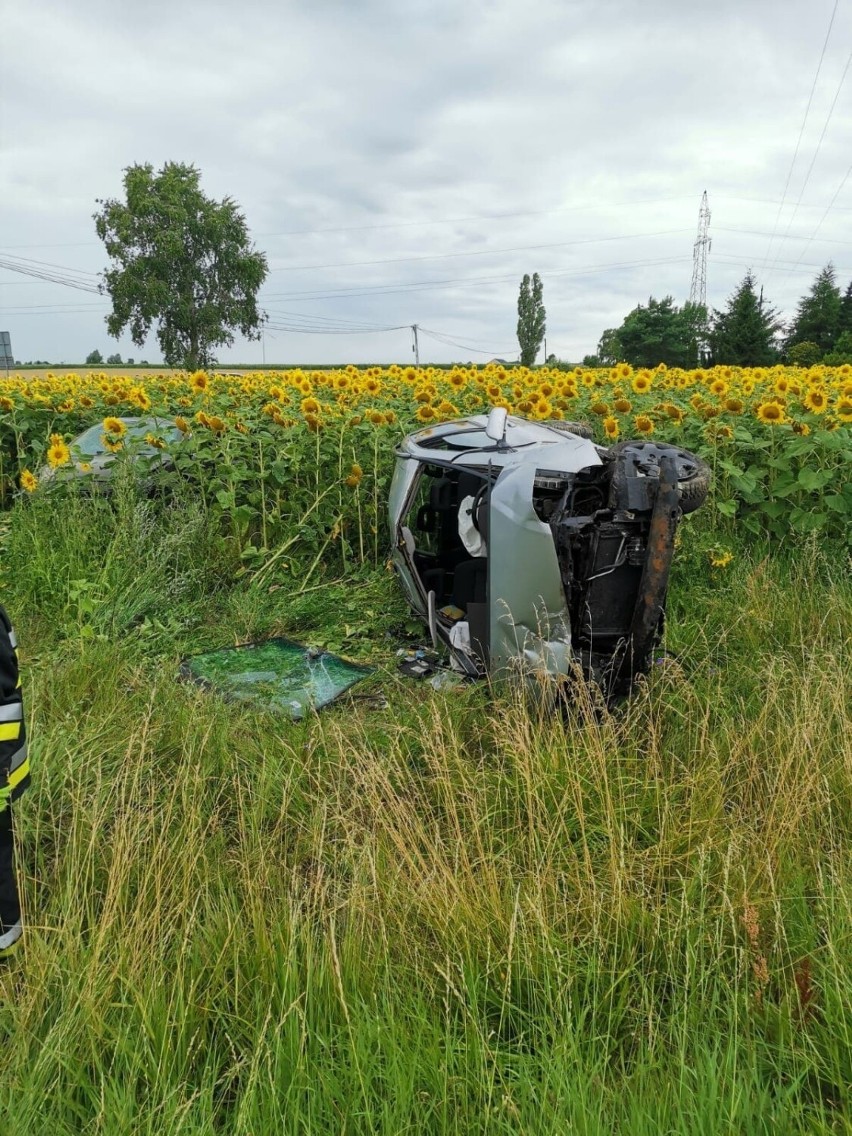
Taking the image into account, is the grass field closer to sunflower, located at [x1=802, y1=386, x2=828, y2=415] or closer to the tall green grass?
the tall green grass

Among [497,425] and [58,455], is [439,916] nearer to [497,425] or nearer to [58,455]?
[497,425]

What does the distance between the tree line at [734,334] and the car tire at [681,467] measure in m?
35.6

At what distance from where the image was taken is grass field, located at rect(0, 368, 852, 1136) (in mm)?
1581

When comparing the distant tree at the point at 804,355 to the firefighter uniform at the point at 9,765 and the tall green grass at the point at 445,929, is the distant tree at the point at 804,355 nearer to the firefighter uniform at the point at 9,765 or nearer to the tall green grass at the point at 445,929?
the tall green grass at the point at 445,929

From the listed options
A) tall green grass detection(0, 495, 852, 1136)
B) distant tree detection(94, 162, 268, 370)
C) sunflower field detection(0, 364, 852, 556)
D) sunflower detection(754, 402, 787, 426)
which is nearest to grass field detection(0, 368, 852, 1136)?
tall green grass detection(0, 495, 852, 1136)

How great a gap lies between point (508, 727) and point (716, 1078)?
1302 millimetres

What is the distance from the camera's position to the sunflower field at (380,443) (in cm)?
513

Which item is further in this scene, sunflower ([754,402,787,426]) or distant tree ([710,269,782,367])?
distant tree ([710,269,782,367])

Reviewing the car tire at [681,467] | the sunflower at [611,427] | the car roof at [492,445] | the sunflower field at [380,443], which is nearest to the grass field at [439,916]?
the car tire at [681,467]

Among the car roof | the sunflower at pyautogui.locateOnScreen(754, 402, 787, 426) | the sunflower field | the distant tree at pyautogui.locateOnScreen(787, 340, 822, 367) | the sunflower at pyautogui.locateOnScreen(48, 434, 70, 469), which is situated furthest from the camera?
the distant tree at pyautogui.locateOnScreen(787, 340, 822, 367)

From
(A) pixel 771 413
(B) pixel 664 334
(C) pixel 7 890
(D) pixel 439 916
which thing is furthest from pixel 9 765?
(B) pixel 664 334

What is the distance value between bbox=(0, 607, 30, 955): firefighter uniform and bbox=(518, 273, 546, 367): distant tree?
2566 inches

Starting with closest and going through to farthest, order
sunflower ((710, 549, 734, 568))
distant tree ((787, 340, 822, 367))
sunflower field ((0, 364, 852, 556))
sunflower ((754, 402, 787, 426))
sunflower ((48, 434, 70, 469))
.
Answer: sunflower ((710, 549, 734, 568)) < sunflower ((754, 402, 787, 426)) < sunflower field ((0, 364, 852, 556)) < sunflower ((48, 434, 70, 469)) < distant tree ((787, 340, 822, 367))

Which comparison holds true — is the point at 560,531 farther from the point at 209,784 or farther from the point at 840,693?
the point at 209,784
